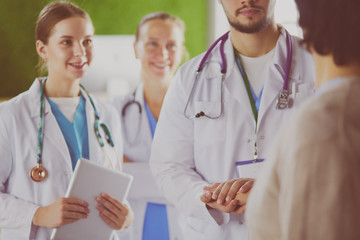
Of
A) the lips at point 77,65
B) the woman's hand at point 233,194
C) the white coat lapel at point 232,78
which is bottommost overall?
the woman's hand at point 233,194

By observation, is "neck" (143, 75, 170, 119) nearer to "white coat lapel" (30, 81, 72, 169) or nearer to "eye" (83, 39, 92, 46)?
"eye" (83, 39, 92, 46)

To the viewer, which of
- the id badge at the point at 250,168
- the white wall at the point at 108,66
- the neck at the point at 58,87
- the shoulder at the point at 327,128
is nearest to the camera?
the shoulder at the point at 327,128

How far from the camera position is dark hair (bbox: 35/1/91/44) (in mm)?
1879

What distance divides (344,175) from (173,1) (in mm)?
5458

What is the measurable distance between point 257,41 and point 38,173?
879 mm

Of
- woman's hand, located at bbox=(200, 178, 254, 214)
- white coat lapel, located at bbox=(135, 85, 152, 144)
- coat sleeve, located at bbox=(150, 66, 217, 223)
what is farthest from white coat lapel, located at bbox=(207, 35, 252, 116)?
white coat lapel, located at bbox=(135, 85, 152, 144)

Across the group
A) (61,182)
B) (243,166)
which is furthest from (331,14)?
(61,182)

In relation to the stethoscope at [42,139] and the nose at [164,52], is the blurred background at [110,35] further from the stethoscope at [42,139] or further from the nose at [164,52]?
the stethoscope at [42,139]

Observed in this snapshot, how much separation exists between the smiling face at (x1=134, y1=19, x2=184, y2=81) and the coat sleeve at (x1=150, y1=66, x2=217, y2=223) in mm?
→ 1003

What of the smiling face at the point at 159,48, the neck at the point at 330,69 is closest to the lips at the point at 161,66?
the smiling face at the point at 159,48

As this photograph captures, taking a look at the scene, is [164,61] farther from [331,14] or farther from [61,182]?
[331,14]

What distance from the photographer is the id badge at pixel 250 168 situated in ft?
5.09

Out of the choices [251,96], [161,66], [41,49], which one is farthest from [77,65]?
[161,66]

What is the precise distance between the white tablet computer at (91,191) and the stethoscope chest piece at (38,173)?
0.41 ft
